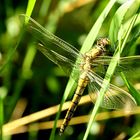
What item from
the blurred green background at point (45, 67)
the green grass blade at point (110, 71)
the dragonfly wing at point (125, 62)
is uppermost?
the blurred green background at point (45, 67)

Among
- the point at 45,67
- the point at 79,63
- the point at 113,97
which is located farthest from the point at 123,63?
the point at 45,67

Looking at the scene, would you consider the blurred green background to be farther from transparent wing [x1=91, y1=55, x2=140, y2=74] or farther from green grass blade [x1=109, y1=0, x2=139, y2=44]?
green grass blade [x1=109, y1=0, x2=139, y2=44]

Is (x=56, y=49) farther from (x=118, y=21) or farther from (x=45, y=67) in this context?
(x=45, y=67)

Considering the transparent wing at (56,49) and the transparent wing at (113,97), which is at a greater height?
the transparent wing at (56,49)

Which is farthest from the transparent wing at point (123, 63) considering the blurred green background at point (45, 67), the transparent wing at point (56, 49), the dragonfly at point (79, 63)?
the blurred green background at point (45, 67)

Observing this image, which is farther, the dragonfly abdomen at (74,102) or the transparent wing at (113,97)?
the dragonfly abdomen at (74,102)

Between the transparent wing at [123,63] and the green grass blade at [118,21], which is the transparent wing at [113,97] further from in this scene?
the green grass blade at [118,21]

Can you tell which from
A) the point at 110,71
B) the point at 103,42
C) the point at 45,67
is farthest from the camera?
the point at 45,67
